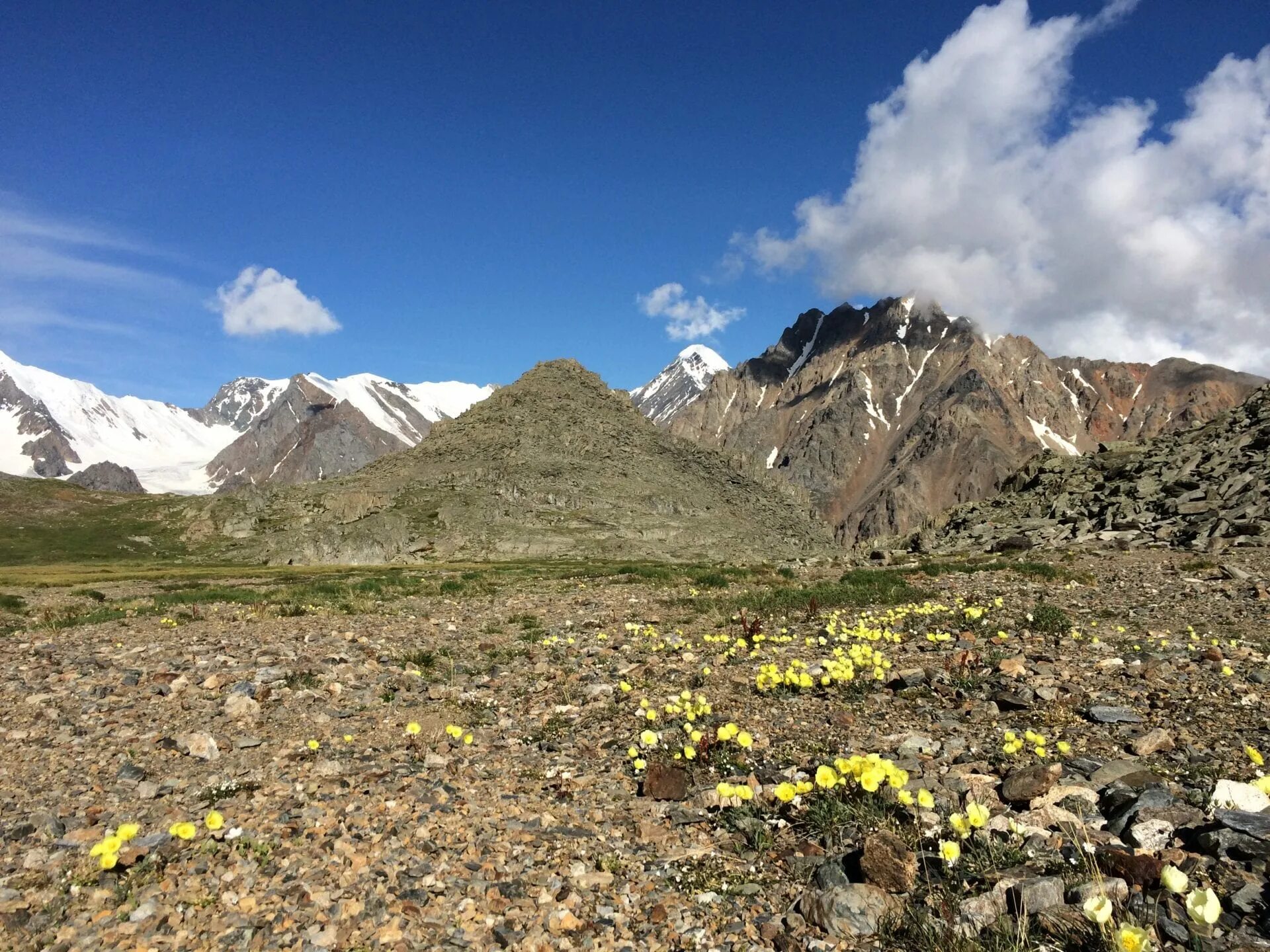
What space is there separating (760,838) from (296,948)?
12.6 ft

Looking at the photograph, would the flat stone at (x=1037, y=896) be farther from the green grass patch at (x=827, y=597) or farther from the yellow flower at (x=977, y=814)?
the green grass patch at (x=827, y=597)

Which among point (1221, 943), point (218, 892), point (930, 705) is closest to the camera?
point (1221, 943)

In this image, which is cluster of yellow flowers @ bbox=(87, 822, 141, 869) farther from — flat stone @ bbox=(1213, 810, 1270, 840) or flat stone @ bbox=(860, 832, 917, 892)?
flat stone @ bbox=(1213, 810, 1270, 840)

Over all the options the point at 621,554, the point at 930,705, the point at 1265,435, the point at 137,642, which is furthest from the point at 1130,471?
the point at 621,554

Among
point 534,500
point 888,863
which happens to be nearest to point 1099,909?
point 888,863

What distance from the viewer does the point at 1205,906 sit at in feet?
12.6

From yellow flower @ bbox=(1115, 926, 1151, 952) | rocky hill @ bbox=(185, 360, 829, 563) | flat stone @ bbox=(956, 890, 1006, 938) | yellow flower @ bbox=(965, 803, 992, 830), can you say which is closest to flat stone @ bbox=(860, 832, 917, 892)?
flat stone @ bbox=(956, 890, 1006, 938)

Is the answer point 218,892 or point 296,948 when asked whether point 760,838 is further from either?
point 218,892

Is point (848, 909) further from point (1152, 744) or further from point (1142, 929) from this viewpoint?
point (1152, 744)

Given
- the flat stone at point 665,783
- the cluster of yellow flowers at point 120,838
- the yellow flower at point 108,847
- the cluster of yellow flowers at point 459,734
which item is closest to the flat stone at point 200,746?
the cluster of yellow flowers at point 120,838

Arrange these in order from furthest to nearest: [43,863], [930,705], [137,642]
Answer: [137,642]
[930,705]
[43,863]

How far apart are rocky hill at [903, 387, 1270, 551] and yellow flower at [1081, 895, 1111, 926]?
88.0 ft

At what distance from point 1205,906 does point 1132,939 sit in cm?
48

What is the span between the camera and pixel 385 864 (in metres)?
6.13
